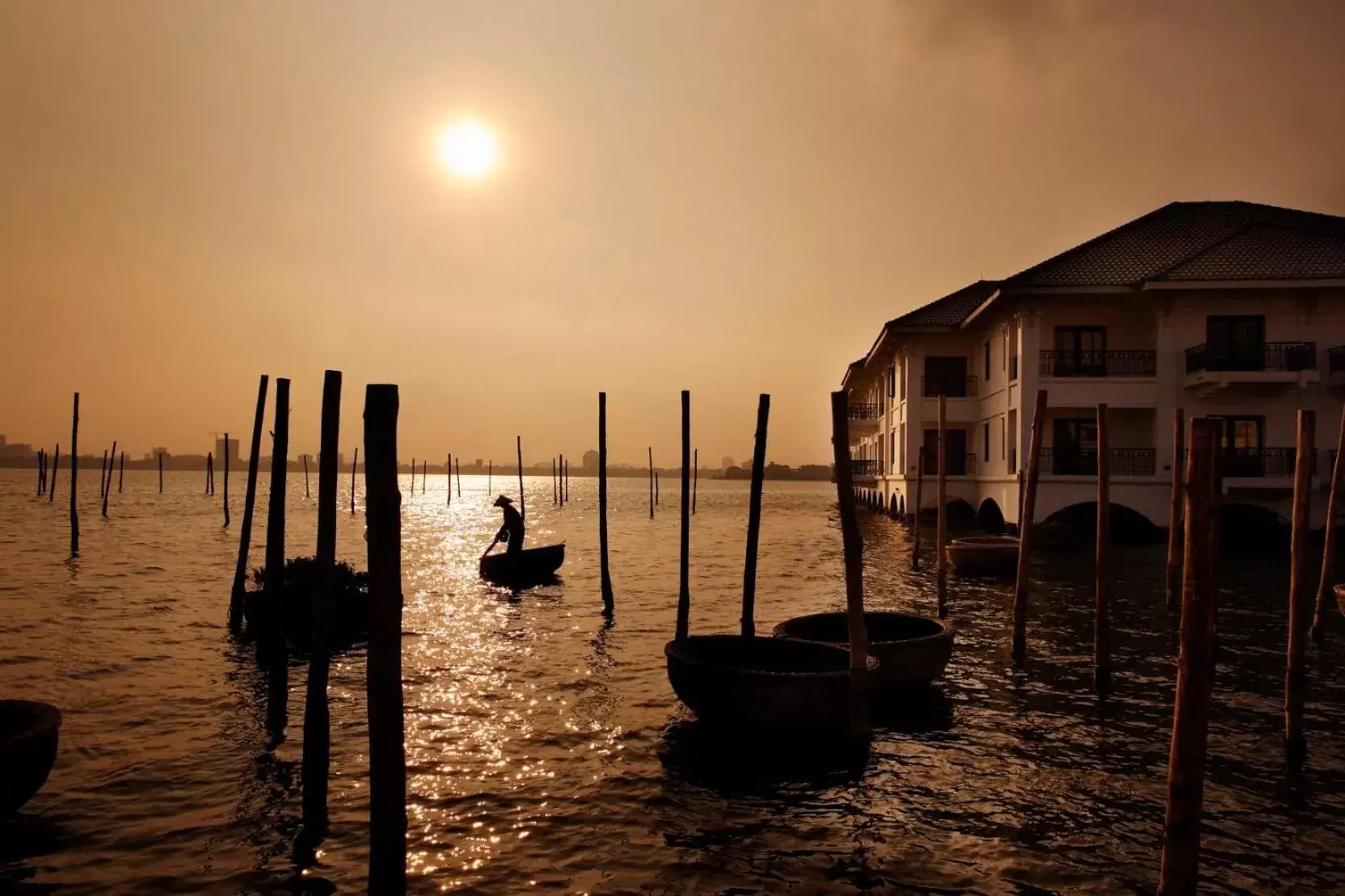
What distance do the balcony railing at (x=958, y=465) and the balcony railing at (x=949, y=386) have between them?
275 centimetres

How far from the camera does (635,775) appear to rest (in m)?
9.24

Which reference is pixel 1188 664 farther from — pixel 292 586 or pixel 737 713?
pixel 292 586

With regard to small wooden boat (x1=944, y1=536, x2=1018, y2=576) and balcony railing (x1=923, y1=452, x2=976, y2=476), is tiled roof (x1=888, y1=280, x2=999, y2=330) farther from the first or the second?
small wooden boat (x1=944, y1=536, x2=1018, y2=576)

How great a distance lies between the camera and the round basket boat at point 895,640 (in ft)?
37.0

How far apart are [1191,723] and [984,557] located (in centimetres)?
2040

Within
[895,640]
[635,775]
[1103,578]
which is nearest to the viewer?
[635,775]

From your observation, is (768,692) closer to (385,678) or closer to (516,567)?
(385,678)

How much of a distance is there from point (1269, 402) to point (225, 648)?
33280mm

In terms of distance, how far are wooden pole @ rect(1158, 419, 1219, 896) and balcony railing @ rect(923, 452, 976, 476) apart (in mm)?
34944

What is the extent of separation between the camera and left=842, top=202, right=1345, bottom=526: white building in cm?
3120

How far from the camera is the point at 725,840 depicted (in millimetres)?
7617

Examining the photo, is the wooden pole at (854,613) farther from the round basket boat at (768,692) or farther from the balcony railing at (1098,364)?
the balcony railing at (1098,364)

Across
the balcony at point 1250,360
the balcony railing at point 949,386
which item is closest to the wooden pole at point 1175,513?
the balcony at point 1250,360

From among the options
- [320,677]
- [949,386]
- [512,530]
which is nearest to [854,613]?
[320,677]
